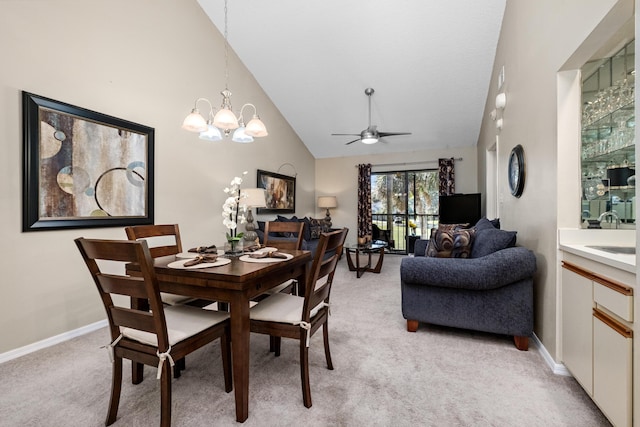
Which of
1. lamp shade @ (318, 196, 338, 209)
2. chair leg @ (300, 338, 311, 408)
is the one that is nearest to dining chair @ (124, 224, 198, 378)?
chair leg @ (300, 338, 311, 408)

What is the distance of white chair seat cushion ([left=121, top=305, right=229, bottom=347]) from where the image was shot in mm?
1390

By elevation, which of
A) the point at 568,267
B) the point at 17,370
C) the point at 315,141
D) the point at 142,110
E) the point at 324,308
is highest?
the point at 315,141

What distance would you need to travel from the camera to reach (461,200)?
17.4 ft

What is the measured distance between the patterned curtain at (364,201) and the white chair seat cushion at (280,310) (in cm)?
522

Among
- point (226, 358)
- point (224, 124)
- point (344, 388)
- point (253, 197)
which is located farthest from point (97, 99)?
point (344, 388)

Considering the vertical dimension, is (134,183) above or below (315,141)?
below

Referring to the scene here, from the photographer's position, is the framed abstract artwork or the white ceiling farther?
the white ceiling

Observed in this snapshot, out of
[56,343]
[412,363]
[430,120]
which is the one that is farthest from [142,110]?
[430,120]

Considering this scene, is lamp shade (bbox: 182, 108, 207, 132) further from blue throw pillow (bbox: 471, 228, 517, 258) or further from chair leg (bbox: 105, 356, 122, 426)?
blue throw pillow (bbox: 471, 228, 517, 258)

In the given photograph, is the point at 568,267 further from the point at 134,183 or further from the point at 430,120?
the point at 430,120

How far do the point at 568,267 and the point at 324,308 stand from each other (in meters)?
1.55

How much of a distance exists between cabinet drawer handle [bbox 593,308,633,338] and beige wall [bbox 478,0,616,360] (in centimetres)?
54

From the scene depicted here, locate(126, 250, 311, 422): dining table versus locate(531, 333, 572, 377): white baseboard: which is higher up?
locate(126, 250, 311, 422): dining table

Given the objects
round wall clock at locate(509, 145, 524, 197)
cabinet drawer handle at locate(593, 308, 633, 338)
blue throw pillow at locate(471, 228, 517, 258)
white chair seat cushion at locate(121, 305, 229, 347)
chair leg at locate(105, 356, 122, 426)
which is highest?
round wall clock at locate(509, 145, 524, 197)
